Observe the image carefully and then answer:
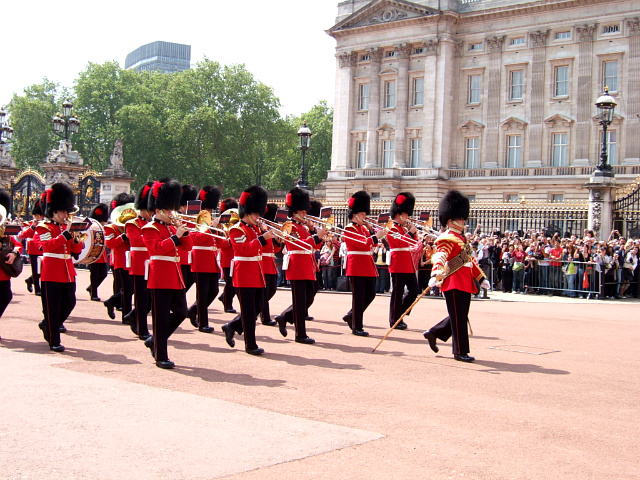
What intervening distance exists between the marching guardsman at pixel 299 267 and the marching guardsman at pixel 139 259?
1681 mm

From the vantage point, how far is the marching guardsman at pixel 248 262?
331 inches

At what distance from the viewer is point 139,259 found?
8.82 m

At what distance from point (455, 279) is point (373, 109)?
38.3 m

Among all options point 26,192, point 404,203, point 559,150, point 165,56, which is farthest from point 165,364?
point 165,56

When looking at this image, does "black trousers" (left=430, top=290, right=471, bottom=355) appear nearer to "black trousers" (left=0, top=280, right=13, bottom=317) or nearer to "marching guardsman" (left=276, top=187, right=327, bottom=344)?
"marching guardsman" (left=276, top=187, right=327, bottom=344)

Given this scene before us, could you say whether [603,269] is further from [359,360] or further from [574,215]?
[359,360]

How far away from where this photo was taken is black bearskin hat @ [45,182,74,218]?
8.97 m

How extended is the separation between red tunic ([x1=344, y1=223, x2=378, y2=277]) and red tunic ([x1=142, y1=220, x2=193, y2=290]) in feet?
9.88

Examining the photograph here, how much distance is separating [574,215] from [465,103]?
75.6 feet

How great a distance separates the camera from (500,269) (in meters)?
20.0

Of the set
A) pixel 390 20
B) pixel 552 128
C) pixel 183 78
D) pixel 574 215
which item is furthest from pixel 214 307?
pixel 183 78

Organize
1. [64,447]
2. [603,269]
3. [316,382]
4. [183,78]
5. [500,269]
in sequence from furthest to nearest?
1. [183,78]
2. [500,269]
3. [603,269]
4. [316,382]
5. [64,447]

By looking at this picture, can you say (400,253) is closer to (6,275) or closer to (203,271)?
(203,271)

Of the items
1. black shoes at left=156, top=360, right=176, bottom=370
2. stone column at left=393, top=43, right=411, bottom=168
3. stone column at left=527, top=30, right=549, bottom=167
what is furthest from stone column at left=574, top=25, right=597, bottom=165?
black shoes at left=156, top=360, right=176, bottom=370
